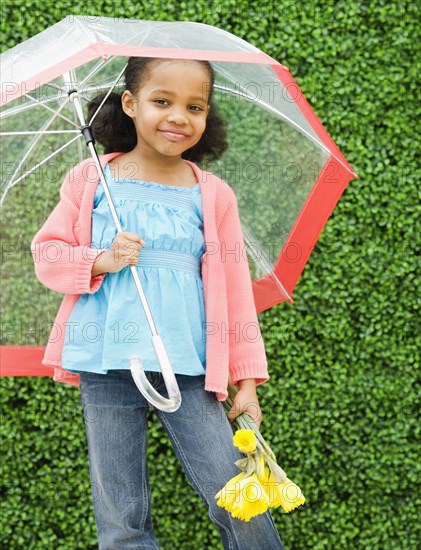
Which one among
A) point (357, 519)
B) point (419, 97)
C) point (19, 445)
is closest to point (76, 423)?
point (19, 445)

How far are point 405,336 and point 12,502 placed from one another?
1.71 metres

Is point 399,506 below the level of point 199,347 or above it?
below

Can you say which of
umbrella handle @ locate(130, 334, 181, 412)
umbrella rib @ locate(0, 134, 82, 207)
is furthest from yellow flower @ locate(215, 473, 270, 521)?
umbrella rib @ locate(0, 134, 82, 207)

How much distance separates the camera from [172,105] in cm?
217

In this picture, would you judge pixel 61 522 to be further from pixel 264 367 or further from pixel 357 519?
pixel 264 367

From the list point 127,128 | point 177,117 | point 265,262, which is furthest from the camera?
point 265,262

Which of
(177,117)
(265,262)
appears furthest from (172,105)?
(265,262)

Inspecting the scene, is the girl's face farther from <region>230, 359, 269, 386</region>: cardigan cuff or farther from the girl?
<region>230, 359, 269, 386</region>: cardigan cuff

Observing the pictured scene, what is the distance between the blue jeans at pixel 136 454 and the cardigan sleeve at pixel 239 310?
0.14m

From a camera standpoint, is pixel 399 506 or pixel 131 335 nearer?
pixel 131 335

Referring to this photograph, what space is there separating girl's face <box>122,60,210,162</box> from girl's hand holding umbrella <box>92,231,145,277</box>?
0.28 metres

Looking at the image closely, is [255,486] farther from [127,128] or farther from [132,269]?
[127,128]

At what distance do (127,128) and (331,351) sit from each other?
4.47ft

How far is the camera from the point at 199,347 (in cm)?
222
